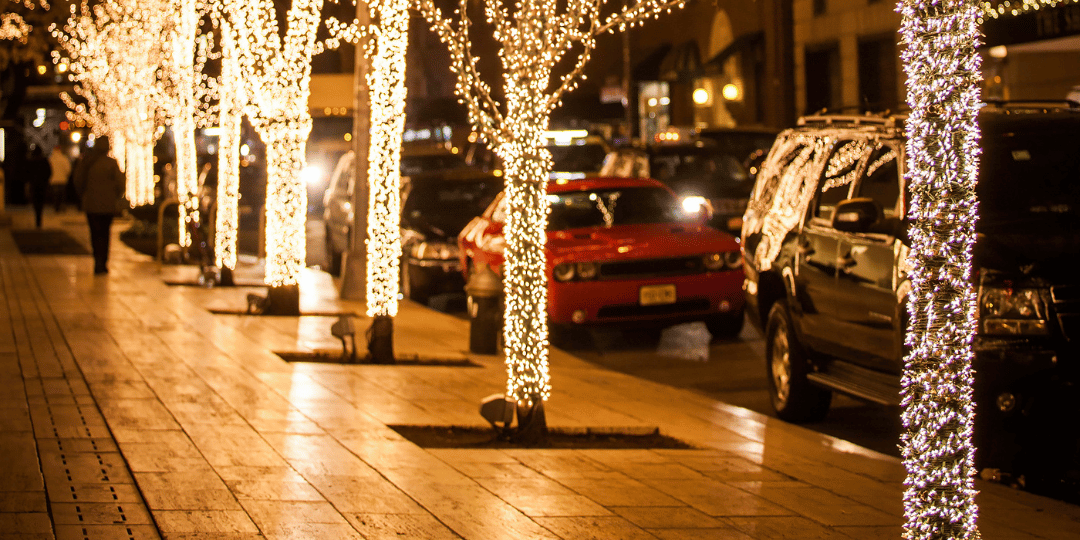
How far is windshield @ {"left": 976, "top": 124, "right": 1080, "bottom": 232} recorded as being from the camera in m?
8.12

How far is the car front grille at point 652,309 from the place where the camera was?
12.9 metres

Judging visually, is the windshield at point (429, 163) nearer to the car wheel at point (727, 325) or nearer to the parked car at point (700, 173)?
the parked car at point (700, 173)

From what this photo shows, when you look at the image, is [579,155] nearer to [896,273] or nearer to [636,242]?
[636,242]

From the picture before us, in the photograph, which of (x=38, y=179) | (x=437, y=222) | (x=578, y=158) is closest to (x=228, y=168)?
(x=437, y=222)

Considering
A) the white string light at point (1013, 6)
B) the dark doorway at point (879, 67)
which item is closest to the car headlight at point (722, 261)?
the white string light at point (1013, 6)

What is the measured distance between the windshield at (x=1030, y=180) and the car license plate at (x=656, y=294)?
4.73 metres

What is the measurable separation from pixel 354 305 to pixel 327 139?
56.8 feet

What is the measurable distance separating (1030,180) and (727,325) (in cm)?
560

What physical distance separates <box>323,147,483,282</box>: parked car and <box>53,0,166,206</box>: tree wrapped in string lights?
676 centimetres

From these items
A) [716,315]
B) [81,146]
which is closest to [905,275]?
[716,315]

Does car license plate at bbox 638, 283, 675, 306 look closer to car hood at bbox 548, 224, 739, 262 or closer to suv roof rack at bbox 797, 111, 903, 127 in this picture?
car hood at bbox 548, 224, 739, 262

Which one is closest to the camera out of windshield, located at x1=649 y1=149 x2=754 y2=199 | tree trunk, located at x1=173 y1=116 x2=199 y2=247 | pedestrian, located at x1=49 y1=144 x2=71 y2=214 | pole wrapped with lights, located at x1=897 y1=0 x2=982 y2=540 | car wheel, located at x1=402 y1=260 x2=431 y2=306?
pole wrapped with lights, located at x1=897 y1=0 x2=982 y2=540

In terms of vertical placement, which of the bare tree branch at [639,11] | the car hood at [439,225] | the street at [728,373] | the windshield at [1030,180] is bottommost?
the street at [728,373]

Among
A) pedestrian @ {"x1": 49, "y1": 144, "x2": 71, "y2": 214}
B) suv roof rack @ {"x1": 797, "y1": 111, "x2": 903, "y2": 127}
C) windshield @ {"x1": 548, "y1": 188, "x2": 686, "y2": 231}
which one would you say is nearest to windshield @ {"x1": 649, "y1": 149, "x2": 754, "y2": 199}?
windshield @ {"x1": 548, "y1": 188, "x2": 686, "y2": 231}
